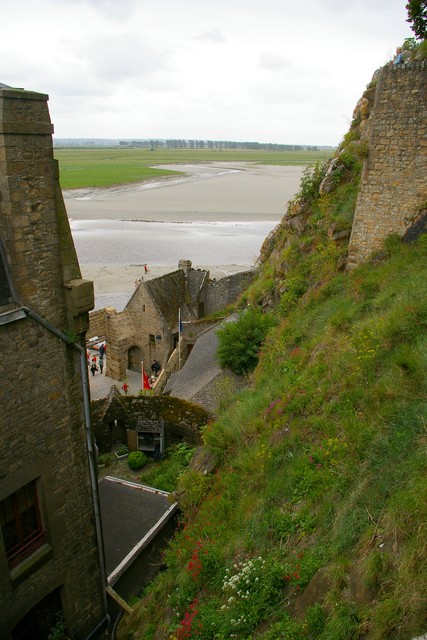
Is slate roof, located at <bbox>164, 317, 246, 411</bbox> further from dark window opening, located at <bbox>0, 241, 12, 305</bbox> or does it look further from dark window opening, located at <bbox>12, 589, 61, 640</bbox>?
dark window opening, located at <bbox>0, 241, 12, 305</bbox>

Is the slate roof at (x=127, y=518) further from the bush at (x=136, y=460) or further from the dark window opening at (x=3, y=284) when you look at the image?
the dark window opening at (x=3, y=284)

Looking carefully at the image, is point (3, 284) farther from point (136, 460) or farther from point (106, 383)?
point (106, 383)

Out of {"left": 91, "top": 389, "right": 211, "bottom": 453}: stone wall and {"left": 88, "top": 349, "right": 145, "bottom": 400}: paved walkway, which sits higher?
{"left": 91, "top": 389, "right": 211, "bottom": 453}: stone wall

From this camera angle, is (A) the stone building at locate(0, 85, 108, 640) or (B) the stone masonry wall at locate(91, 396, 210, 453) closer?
(A) the stone building at locate(0, 85, 108, 640)

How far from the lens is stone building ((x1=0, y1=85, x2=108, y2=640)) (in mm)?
6859

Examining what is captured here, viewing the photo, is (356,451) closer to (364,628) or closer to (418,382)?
(418,382)

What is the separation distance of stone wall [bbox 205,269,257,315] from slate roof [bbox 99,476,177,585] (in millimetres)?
17046

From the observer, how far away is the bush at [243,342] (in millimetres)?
16750

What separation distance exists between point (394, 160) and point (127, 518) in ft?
40.1

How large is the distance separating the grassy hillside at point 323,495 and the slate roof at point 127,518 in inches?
38.4

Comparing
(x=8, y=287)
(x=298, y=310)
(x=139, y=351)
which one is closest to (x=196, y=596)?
(x=8, y=287)

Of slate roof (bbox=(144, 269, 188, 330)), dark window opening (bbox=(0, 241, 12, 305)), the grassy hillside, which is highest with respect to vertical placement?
dark window opening (bbox=(0, 241, 12, 305))

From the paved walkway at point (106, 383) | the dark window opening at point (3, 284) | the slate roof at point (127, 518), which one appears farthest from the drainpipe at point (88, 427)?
the paved walkway at point (106, 383)

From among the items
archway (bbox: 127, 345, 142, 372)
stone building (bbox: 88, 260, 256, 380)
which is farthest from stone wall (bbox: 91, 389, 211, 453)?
archway (bbox: 127, 345, 142, 372)
